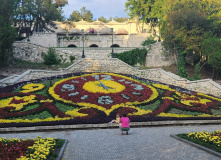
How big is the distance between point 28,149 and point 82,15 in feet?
207

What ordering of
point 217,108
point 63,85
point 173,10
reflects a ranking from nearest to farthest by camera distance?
point 217,108, point 63,85, point 173,10

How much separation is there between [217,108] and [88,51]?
67.5ft

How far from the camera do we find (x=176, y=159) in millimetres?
6551

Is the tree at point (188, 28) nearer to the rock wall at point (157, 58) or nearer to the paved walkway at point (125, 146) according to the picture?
the rock wall at point (157, 58)

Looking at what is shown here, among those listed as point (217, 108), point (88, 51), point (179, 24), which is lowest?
point (217, 108)

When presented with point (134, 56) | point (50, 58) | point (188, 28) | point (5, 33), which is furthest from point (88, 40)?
point (5, 33)

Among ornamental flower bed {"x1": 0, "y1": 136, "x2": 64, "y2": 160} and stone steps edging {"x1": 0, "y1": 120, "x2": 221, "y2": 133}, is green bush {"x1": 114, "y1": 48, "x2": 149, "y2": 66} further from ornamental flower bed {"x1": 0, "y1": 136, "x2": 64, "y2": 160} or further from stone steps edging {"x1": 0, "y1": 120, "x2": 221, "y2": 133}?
ornamental flower bed {"x1": 0, "y1": 136, "x2": 64, "y2": 160}

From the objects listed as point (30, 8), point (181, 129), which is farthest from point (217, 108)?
point (30, 8)

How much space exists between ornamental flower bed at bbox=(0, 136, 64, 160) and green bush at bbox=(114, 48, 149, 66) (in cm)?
2518

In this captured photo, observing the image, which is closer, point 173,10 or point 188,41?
point 188,41

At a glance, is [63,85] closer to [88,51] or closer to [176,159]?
[176,159]

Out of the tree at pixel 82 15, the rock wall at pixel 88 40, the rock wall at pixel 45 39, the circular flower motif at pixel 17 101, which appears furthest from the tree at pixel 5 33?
the tree at pixel 82 15

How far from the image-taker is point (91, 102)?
47.0ft

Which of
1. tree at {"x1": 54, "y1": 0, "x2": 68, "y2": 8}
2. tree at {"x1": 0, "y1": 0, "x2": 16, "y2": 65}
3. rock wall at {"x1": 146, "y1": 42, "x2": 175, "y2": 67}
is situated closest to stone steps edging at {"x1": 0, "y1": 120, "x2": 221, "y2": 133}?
tree at {"x1": 0, "y1": 0, "x2": 16, "y2": 65}
